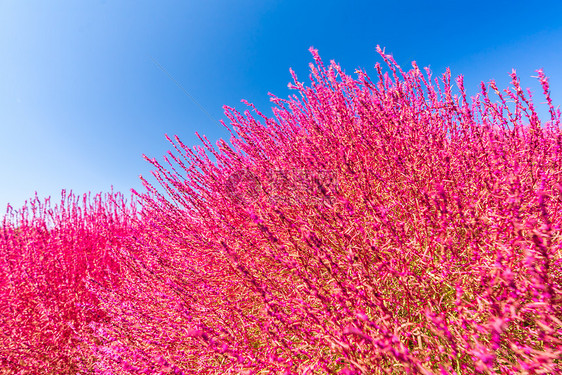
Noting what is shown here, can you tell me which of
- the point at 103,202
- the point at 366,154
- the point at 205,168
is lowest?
the point at 366,154

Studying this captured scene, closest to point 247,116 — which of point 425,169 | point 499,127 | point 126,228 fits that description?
point 425,169

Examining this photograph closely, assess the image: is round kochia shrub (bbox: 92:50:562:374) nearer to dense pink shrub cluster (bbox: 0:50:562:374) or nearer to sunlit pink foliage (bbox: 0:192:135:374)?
dense pink shrub cluster (bbox: 0:50:562:374)

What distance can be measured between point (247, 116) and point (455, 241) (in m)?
1.76

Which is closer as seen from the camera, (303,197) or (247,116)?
(303,197)

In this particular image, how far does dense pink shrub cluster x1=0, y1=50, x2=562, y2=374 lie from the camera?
28.7 inches

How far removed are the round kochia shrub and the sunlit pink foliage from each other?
642mm

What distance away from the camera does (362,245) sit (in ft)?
3.44

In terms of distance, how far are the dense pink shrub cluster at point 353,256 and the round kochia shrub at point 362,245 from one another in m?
0.01

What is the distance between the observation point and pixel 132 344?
146 centimetres

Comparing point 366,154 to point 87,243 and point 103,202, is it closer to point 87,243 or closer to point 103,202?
point 87,243

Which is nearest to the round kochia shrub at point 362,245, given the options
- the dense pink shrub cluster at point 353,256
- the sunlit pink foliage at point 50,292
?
the dense pink shrub cluster at point 353,256

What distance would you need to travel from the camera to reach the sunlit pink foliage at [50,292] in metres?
1.89

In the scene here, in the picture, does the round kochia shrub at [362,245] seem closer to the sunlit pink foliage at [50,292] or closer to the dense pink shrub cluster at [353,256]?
the dense pink shrub cluster at [353,256]

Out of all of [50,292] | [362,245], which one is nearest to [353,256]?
[362,245]
